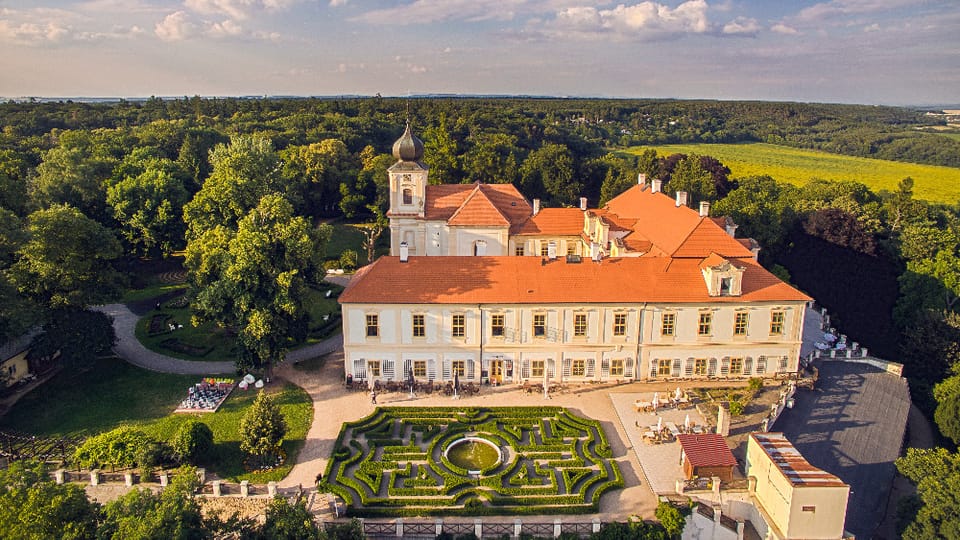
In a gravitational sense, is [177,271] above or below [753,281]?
below

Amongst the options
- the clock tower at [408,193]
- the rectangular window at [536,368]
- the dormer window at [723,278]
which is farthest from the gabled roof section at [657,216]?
the clock tower at [408,193]

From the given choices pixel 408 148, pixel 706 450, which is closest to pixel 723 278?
pixel 706 450

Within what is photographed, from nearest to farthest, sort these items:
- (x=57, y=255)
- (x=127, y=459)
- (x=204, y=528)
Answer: (x=204, y=528), (x=127, y=459), (x=57, y=255)

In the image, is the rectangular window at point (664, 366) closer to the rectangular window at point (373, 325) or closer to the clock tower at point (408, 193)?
the rectangular window at point (373, 325)

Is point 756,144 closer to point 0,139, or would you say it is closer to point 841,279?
point 841,279

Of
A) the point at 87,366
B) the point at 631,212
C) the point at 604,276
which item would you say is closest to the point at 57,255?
the point at 87,366

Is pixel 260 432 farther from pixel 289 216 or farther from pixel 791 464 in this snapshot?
pixel 791 464
